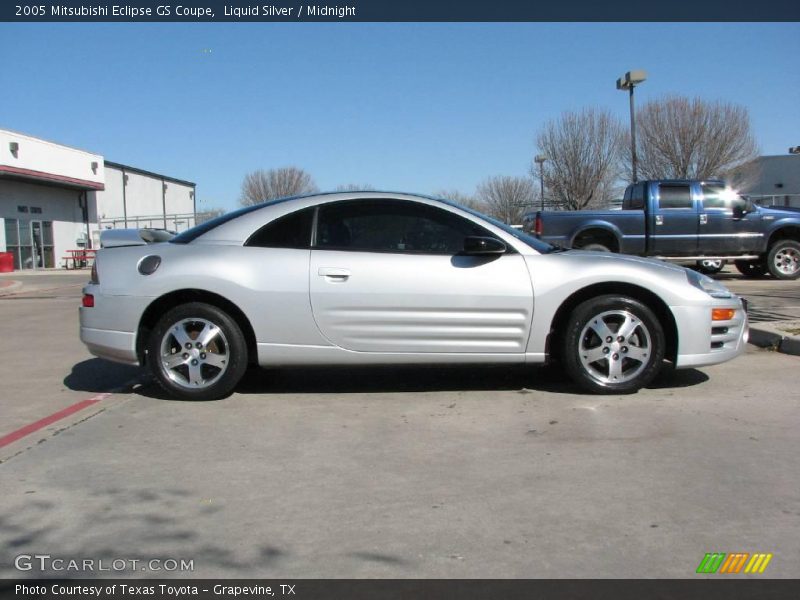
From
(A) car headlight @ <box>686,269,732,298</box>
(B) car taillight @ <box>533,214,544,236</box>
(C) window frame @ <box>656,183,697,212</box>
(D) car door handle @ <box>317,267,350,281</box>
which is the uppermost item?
(C) window frame @ <box>656,183,697,212</box>

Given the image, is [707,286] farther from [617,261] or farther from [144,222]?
[144,222]

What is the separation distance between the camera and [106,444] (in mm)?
4512

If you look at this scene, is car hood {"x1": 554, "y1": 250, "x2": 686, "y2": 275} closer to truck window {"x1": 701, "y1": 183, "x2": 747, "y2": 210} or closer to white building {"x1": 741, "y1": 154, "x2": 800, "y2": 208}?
truck window {"x1": 701, "y1": 183, "x2": 747, "y2": 210}

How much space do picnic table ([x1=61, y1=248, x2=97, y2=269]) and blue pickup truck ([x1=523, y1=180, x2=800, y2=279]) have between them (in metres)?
25.0

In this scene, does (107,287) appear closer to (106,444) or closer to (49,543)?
(106,444)

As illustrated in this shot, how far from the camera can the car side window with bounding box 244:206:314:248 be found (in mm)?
5523

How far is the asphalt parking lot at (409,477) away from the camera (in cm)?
301

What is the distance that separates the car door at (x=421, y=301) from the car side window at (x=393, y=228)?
0.22 feet

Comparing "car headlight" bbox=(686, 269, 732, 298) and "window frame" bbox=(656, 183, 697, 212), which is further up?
"window frame" bbox=(656, 183, 697, 212)

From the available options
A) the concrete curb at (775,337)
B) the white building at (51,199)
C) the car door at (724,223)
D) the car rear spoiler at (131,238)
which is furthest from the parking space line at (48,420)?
the white building at (51,199)

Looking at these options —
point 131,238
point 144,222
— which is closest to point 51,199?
point 144,222

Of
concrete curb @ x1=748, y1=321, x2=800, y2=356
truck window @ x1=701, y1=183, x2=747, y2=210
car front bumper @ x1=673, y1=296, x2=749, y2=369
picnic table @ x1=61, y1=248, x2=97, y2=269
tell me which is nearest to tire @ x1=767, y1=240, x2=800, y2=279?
truck window @ x1=701, y1=183, x2=747, y2=210

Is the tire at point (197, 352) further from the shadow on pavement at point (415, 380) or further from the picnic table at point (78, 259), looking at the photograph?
the picnic table at point (78, 259)
